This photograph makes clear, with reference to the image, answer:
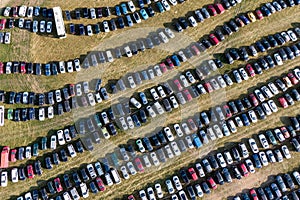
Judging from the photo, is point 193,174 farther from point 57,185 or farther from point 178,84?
point 57,185

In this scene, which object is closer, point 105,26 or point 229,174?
point 229,174

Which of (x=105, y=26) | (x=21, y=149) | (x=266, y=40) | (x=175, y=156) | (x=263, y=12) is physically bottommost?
(x=175, y=156)

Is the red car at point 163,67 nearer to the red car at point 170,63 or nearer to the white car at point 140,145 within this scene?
the red car at point 170,63

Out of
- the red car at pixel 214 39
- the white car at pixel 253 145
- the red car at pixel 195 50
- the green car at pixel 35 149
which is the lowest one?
the white car at pixel 253 145

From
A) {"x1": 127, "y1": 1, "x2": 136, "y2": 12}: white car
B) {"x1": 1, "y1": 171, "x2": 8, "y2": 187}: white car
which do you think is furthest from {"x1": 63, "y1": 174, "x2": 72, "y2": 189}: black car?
{"x1": 127, "y1": 1, "x2": 136, "y2": 12}: white car

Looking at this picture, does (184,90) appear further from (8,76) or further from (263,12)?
(8,76)

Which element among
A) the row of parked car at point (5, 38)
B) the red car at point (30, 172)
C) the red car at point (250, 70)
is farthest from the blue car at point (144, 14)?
the red car at point (30, 172)

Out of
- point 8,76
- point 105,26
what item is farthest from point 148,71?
point 8,76

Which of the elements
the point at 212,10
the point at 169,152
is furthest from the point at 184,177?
the point at 212,10
